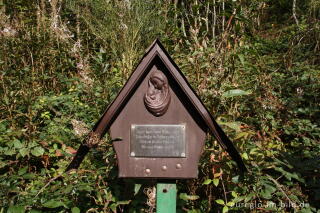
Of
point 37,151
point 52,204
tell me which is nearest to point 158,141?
point 52,204

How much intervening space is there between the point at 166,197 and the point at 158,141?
1.02 ft

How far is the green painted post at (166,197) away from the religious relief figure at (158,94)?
15.0 inches

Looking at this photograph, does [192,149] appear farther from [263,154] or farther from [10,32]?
[10,32]

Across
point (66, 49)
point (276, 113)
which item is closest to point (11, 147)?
point (66, 49)

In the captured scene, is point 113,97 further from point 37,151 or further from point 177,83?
point 177,83

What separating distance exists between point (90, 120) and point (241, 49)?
1.44 m

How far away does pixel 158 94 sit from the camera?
172 centimetres

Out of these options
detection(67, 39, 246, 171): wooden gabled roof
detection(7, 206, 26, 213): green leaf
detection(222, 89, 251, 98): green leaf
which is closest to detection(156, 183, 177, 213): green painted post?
detection(67, 39, 246, 171): wooden gabled roof

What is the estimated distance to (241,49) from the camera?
2861 millimetres

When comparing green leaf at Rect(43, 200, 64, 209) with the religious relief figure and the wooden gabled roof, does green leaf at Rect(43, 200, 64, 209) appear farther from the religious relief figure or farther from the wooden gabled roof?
the religious relief figure

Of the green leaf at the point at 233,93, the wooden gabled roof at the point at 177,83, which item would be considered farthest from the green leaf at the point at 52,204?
the green leaf at the point at 233,93

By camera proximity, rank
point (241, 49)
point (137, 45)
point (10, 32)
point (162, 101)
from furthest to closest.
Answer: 1. point (137, 45)
2. point (10, 32)
3. point (241, 49)
4. point (162, 101)

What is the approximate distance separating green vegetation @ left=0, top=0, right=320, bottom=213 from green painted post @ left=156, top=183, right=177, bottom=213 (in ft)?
0.21

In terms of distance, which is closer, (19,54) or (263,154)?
(263,154)
